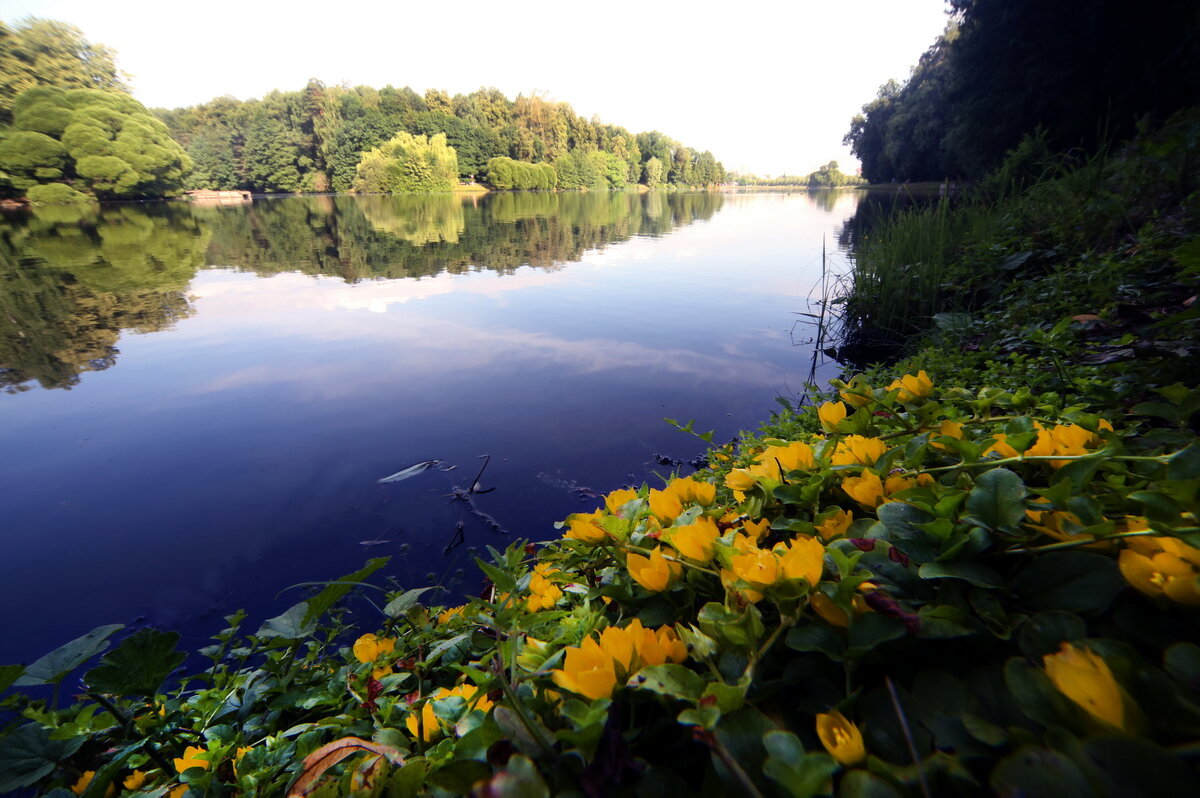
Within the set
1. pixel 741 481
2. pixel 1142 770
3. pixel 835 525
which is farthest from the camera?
pixel 741 481

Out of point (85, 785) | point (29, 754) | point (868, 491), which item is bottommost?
point (85, 785)

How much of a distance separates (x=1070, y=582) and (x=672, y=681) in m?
0.38

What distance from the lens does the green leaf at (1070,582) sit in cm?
40

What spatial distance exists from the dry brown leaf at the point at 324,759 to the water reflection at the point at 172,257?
6645mm

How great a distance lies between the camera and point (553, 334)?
6293mm

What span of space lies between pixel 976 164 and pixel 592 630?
21797 millimetres

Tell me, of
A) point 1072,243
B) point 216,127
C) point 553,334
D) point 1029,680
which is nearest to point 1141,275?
point 1072,243

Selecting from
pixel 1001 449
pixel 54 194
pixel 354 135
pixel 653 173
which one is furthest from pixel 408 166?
pixel 1001 449

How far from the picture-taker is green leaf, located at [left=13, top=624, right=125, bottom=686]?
73 cm

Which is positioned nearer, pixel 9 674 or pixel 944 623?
pixel 944 623

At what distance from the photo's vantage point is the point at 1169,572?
1.20 ft

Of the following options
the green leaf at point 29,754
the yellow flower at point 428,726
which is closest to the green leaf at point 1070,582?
the yellow flower at point 428,726

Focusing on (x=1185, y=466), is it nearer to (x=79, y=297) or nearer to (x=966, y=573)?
(x=966, y=573)

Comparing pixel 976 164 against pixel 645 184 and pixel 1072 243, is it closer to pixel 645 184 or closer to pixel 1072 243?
pixel 1072 243
